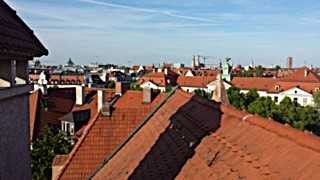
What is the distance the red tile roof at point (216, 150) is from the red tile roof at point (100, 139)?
1.21 meters

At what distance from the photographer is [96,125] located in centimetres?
1647

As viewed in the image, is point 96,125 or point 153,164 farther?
point 96,125

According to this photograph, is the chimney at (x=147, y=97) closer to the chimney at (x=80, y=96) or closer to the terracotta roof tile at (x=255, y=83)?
the chimney at (x=80, y=96)

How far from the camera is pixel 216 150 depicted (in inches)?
310

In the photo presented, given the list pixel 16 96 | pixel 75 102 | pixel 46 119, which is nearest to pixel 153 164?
pixel 16 96

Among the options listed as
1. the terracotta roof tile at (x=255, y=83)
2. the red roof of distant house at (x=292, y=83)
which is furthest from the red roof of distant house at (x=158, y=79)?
the red roof of distant house at (x=292, y=83)

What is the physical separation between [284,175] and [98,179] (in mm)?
8132

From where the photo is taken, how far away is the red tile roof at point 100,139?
1488cm

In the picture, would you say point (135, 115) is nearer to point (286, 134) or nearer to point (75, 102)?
point (286, 134)

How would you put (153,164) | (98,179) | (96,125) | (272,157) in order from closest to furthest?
(272,157) → (153,164) → (98,179) → (96,125)

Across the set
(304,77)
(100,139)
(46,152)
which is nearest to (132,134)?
(100,139)

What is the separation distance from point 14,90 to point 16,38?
66cm

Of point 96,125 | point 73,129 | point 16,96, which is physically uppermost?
point 16,96

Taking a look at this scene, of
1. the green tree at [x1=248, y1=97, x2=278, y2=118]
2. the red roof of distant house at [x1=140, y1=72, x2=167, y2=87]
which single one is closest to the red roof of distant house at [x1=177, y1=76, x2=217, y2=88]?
the red roof of distant house at [x1=140, y1=72, x2=167, y2=87]
